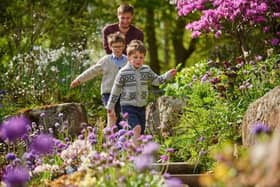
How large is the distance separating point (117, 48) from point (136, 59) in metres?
0.80

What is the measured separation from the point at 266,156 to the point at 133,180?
1688 millimetres

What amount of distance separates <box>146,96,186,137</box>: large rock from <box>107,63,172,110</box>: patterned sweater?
58.2 inches

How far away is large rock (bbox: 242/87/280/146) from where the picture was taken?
6.18m

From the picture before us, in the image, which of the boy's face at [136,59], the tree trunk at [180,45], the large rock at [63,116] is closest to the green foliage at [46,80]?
the large rock at [63,116]

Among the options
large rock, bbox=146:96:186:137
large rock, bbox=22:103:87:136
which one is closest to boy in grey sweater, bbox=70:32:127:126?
large rock, bbox=146:96:186:137

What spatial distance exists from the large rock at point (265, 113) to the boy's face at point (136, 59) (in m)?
1.25

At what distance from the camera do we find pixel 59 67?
41.5 feet

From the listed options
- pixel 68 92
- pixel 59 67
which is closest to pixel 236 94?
pixel 68 92

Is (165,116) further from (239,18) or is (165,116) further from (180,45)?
(180,45)

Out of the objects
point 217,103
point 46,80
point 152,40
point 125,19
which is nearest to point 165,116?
point 217,103

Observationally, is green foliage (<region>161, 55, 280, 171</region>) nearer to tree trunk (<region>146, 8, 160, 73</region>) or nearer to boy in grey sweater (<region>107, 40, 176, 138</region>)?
boy in grey sweater (<region>107, 40, 176, 138</region>)

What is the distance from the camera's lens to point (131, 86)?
295 inches

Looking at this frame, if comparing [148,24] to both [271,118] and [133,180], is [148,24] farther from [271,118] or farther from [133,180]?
[133,180]

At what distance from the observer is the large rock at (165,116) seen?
9.22 meters
